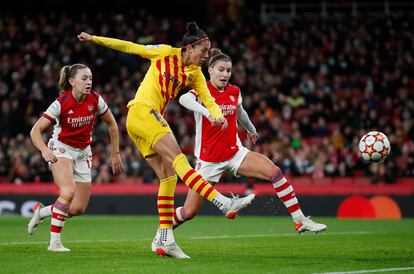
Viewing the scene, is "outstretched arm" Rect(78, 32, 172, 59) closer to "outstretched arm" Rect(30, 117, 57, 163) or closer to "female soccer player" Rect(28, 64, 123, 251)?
"female soccer player" Rect(28, 64, 123, 251)

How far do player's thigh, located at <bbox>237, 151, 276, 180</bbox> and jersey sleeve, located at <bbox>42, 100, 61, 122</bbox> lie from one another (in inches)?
94.5

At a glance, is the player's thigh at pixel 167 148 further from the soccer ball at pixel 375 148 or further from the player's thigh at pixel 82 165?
the soccer ball at pixel 375 148

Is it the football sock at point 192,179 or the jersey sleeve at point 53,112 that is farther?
the jersey sleeve at point 53,112

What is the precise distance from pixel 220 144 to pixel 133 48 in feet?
6.53

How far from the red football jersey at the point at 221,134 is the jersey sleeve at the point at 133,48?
1.50m

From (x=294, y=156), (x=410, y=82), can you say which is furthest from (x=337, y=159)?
(x=410, y=82)

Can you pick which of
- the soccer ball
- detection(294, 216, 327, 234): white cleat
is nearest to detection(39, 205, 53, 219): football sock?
detection(294, 216, 327, 234): white cleat

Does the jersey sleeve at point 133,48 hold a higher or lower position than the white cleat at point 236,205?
higher

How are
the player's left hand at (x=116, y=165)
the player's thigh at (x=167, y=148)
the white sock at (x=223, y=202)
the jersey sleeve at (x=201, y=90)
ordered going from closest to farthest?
the white sock at (x=223, y=202) < the player's thigh at (x=167, y=148) < the jersey sleeve at (x=201, y=90) < the player's left hand at (x=116, y=165)

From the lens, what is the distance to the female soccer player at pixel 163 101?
390 inches

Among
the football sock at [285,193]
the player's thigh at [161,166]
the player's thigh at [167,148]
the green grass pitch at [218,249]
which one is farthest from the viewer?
the football sock at [285,193]

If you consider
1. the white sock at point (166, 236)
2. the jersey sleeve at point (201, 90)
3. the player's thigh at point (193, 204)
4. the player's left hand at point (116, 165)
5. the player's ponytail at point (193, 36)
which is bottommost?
the white sock at point (166, 236)

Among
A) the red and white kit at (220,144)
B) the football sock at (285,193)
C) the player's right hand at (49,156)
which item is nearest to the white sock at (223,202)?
the football sock at (285,193)

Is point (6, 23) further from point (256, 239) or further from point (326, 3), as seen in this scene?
point (256, 239)
